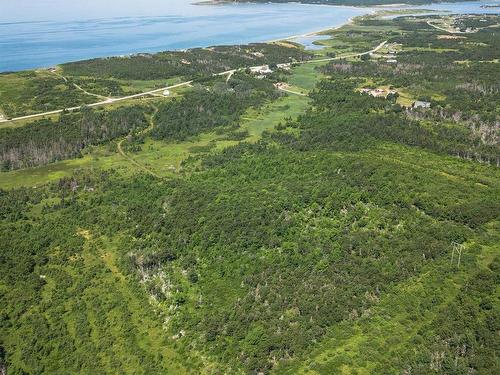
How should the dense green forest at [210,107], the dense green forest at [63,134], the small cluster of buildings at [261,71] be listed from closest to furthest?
the dense green forest at [63,134], the dense green forest at [210,107], the small cluster of buildings at [261,71]

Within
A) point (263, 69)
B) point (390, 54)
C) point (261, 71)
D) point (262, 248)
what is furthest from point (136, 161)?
point (390, 54)

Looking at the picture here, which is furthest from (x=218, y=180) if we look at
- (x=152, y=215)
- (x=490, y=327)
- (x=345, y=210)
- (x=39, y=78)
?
(x=39, y=78)

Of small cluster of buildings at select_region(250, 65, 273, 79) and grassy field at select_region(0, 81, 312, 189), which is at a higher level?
small cluster of buildings at select_region(250, 65, 273, 79)

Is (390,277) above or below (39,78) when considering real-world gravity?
below

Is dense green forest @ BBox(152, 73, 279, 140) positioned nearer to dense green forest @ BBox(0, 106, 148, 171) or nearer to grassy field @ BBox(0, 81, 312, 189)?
grassy field @ BBox(0, 81, 312, 189)

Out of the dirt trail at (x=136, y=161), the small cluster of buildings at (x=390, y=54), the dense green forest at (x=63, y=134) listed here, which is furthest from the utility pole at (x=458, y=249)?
the small cluster of buildings at (x=390, y=54)

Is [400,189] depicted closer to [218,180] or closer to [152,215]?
[218,180]

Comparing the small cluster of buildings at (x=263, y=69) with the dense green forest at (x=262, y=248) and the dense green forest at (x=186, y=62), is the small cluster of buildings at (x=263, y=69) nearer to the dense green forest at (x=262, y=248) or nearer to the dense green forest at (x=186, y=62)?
the dense green forest at (x=186, y=62)

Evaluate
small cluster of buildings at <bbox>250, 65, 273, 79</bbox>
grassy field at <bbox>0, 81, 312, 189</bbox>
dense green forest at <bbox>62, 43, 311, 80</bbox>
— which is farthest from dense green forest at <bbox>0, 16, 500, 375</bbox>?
dense green forest at <bbox>62, 43, 311, 80</bbox>
